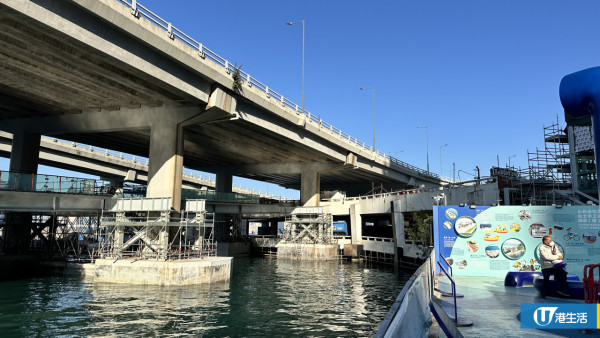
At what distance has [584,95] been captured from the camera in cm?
895

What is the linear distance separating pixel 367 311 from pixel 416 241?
68.7ft

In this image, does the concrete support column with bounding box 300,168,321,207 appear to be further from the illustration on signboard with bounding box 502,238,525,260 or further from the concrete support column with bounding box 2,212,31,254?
the illustration on signboard with bounding box 502,238,525,260

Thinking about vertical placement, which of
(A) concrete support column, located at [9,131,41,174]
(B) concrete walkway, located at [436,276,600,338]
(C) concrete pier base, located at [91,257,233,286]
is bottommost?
(C) concrete pier base, located at [91,257,233,286]

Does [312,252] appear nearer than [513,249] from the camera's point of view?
No

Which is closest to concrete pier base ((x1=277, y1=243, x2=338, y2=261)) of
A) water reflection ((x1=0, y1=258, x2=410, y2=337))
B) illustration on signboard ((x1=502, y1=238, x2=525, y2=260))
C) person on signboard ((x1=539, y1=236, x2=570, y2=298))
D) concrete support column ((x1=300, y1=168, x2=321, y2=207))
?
concrete support column ((x1=300, y1=168, x2=321, y2=207))

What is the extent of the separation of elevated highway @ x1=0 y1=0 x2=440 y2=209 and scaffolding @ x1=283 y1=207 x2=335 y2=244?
313 inches

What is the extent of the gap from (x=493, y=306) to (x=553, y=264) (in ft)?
7.02

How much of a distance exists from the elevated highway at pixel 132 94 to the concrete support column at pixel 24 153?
10 cm

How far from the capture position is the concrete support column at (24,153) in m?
37.4

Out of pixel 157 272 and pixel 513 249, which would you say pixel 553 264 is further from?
pixel 157 272

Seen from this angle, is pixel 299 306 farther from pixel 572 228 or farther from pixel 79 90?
pixel 79 90

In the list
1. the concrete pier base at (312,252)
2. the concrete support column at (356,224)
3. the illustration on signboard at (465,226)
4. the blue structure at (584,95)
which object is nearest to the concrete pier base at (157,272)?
the illustration on signboard at (465,226)

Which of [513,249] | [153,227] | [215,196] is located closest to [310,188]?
[215,196]

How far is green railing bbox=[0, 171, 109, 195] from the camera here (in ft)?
90.3
